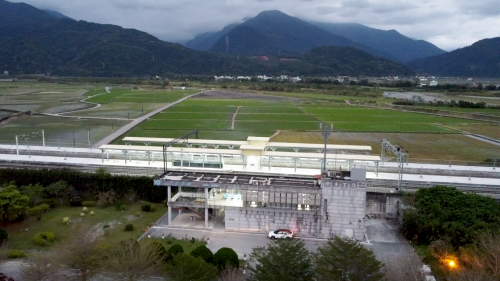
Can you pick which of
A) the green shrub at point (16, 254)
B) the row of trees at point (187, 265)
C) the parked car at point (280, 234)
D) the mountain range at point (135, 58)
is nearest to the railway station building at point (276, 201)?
the parked car at point (280, 234)

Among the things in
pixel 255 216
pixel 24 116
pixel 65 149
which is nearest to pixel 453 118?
pixel 255 216

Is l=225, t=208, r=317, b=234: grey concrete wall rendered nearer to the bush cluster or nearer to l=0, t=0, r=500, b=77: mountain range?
the bush cluster

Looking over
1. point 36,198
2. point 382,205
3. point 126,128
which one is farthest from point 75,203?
point 126,128

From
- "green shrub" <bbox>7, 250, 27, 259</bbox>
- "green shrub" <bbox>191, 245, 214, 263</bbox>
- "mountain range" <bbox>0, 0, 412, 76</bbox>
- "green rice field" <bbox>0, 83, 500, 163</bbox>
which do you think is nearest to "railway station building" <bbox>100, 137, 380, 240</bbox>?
"green shrub" <bbox>191, 245, 214, 263</bbox>

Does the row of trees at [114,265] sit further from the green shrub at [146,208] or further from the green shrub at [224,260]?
the green shrub at [146,208]

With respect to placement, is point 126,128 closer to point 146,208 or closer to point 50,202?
point 50,202

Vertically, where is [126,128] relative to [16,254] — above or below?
above

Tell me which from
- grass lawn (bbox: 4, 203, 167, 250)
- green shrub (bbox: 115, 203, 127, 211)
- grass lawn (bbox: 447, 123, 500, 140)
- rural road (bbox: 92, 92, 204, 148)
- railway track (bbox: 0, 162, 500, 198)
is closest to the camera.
→ grass lawn (bbox: 4, 203, 167, 250)
